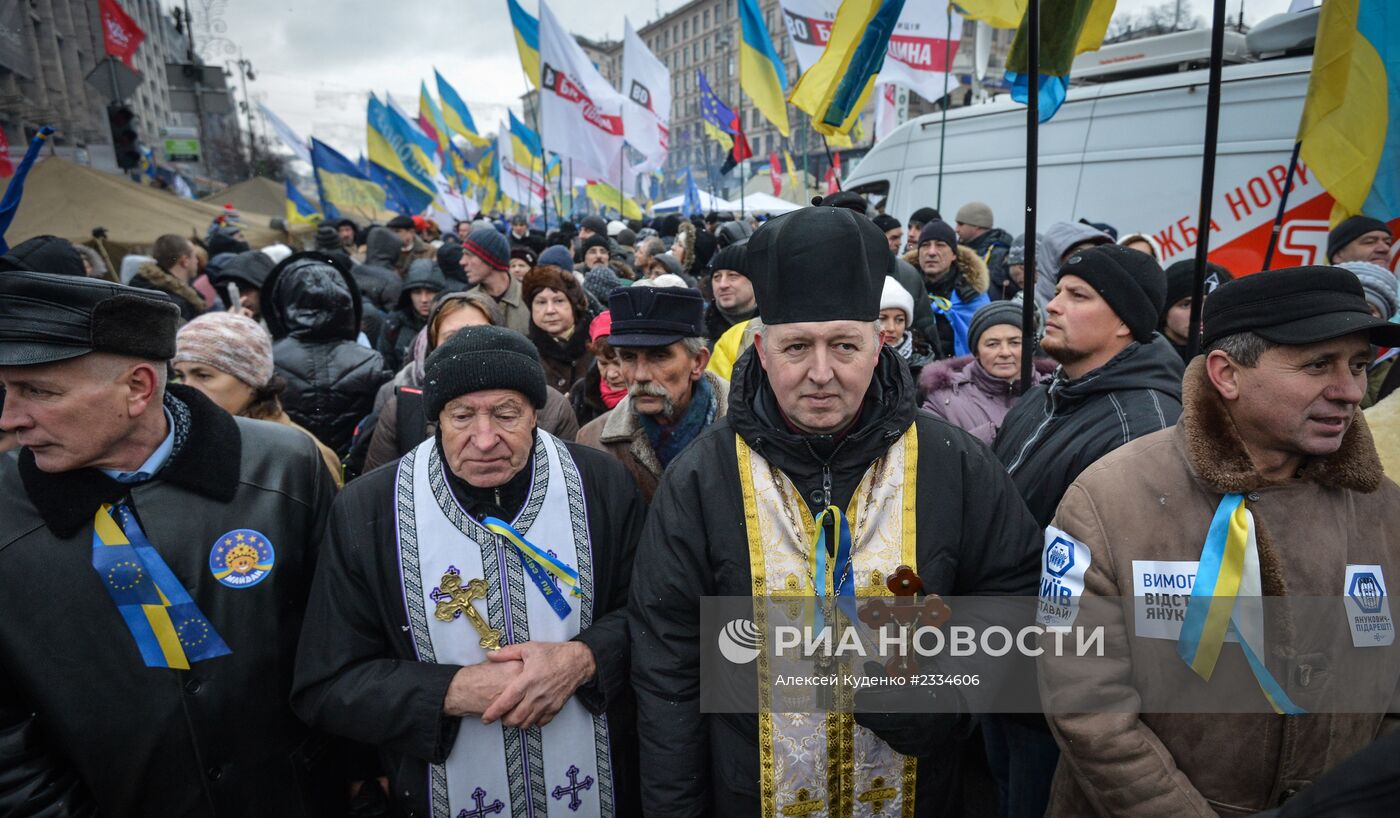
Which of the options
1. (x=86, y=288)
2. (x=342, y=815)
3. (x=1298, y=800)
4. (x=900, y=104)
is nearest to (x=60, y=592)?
(x=86, y=288)

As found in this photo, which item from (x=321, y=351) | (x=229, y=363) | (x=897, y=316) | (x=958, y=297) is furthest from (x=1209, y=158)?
(x=321, y=351)

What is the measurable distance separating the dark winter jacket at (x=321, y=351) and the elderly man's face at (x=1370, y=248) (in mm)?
5334

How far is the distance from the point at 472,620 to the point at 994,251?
21.7ft

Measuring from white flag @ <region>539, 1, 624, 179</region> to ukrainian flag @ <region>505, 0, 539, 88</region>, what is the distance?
1.50m

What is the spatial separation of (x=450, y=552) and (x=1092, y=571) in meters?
1.62

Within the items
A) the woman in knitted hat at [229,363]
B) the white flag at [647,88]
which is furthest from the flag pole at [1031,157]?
the white flag at [647,88]

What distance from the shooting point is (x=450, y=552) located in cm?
192

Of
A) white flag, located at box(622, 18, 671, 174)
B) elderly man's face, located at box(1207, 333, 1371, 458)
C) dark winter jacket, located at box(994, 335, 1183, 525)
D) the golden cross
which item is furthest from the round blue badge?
white flag, located at box(622, 18, 671, 174)

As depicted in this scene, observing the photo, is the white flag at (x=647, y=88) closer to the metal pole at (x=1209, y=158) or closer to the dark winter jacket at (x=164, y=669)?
the metal pole at (x=1209, y=158)

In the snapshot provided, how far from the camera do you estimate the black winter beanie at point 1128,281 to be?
235 cm

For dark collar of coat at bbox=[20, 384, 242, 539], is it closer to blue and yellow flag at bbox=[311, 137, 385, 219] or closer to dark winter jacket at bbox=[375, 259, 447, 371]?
dark winter jacket at bbox=[375, 259, 447, 371]

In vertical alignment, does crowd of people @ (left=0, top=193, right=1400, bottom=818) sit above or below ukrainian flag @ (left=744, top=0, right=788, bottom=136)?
below

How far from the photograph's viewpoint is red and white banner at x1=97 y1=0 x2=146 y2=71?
971 centimetres

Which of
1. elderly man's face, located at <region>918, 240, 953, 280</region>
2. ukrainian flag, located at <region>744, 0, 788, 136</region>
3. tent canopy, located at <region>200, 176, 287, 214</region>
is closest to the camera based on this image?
elderly man's face, located at <region>918, 240, 953, 280</region>
